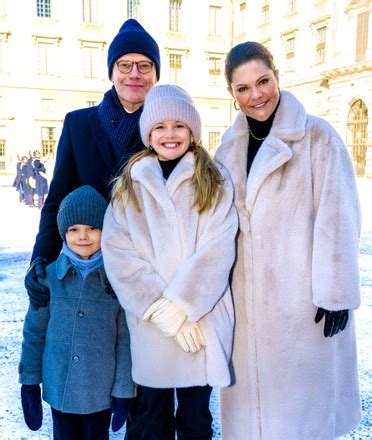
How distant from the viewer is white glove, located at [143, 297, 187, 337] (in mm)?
1778

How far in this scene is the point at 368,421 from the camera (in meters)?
2.57

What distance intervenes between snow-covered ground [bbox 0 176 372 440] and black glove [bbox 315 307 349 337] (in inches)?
32.6

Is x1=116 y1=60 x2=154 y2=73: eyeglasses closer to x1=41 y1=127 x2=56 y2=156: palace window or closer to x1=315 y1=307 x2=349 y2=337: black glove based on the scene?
x1=315 y1=307 x2=349 y2=337: black glove

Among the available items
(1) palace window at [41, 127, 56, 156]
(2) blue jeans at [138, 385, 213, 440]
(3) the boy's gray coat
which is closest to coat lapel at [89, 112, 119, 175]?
(3) the boy's gray coat

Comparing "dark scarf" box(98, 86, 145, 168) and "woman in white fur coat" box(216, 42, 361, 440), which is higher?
"dark scarf" box(98, 86, 145, 168)

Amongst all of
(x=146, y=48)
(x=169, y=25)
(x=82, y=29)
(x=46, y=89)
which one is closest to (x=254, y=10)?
(x=169, y=25)

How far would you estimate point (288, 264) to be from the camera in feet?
6.46

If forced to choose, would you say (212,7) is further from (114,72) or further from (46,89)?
(114,72)

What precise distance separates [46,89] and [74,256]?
28.9 m

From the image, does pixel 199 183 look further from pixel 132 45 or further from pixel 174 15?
pixel 174 15

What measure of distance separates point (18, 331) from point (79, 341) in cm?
217

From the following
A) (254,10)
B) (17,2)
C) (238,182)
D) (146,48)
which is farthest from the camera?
(254,10)

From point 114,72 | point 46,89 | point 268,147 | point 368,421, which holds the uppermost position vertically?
point 46,89

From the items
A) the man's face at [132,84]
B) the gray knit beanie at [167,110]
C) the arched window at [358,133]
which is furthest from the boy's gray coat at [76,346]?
the arched window at [358,133]
